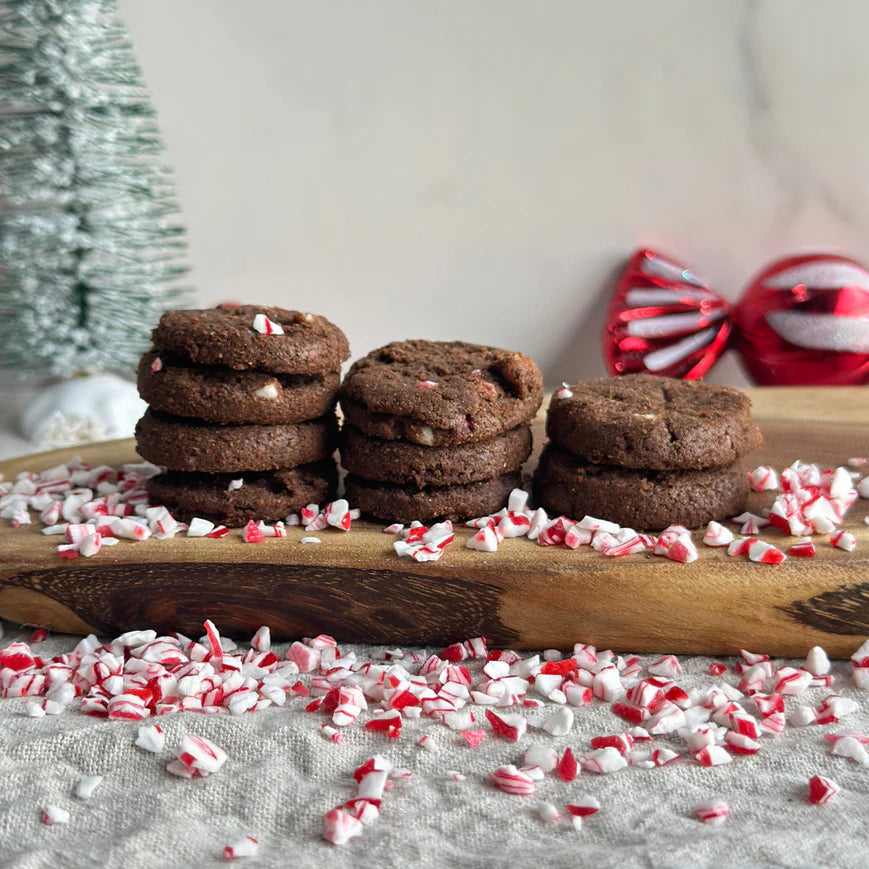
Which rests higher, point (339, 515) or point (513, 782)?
point (339, 515)

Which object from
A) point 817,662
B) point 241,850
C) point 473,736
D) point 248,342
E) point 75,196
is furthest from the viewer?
point 75,196

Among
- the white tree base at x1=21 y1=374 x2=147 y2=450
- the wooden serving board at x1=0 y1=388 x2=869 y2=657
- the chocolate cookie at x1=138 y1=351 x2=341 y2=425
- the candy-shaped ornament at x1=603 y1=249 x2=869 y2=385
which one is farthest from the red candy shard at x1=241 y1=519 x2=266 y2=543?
the candy-shaped ornament at x1=603 y1=249 x2=869 y2=385

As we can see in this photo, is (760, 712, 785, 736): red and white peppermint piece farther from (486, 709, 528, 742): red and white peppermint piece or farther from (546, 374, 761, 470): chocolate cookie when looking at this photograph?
(546, 374, 761, 470): chocolate cookie

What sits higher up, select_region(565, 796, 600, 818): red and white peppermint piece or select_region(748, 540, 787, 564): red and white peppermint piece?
select_region(748, 540, 787, 564): red and white peppermint piece

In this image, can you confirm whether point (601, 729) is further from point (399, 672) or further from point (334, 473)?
point (334, 473)

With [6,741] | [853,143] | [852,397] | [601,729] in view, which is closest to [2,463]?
[6,741]

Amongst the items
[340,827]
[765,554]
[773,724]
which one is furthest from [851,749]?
[340,827]

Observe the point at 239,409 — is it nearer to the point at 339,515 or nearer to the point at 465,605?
the point at 339,515
